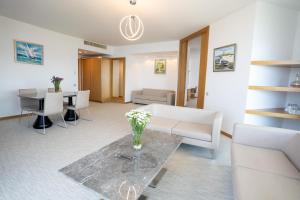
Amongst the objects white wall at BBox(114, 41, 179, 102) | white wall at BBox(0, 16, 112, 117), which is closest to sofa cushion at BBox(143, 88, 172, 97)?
white wall at BBox(114, 41, 179, 102)

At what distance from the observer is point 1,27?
155 inches

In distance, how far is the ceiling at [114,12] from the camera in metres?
3.05

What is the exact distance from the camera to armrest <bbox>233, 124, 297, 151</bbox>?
189 cm

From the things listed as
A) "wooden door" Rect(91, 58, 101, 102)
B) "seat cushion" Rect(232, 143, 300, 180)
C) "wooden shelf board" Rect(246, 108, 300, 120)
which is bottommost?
"seat cushion" Rect(232, 143, 300, 180)

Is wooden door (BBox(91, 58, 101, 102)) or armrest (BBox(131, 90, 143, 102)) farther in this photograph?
armrest (BBox(131, 90, 143, 102))

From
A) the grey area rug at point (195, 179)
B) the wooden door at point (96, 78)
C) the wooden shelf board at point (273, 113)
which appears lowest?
the grey area rug at point (195, 179)

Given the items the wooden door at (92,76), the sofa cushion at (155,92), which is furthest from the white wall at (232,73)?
the wooden door at (92,76)

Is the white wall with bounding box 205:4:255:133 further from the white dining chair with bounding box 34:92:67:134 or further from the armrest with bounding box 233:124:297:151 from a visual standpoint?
the white dining chair with bounding box 34:92:67:134

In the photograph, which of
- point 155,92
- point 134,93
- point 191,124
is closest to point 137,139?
point 191,124

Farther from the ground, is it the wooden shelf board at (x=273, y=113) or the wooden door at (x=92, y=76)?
the wooden door at (x=92, y=76)

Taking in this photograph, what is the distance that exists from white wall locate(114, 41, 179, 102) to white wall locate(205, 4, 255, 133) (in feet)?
8.85

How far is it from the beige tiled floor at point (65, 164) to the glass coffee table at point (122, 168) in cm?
19

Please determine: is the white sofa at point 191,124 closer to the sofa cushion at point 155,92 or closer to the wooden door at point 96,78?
the sofa cushion at point 155,92

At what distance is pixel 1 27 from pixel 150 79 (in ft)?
18.7
